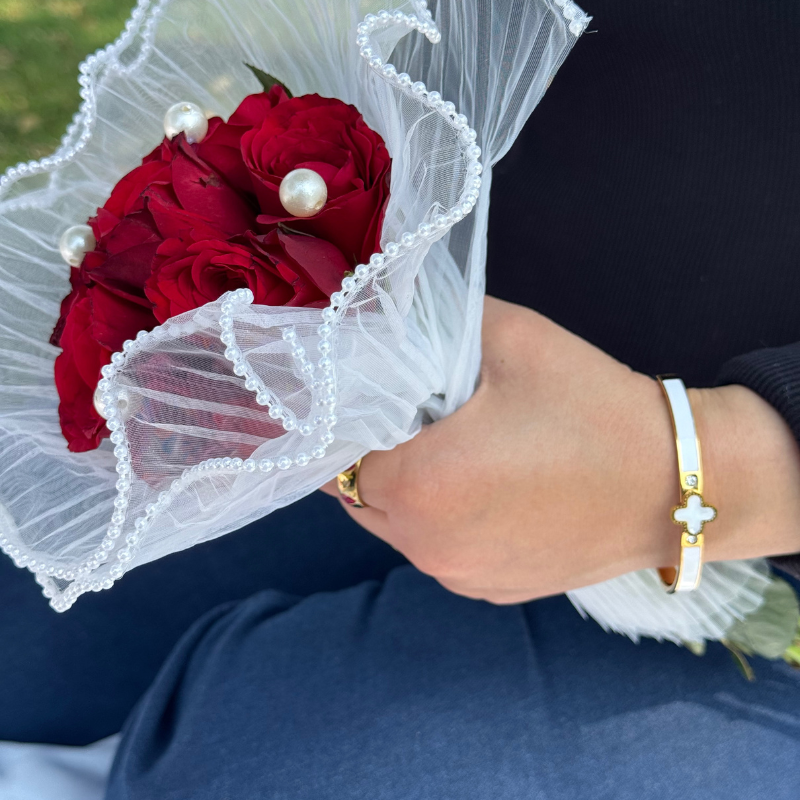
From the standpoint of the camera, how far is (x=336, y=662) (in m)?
0.79

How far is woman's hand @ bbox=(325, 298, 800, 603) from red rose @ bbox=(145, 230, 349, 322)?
0.72ft

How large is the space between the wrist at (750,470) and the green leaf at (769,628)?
0.14 meters

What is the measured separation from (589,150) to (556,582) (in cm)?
52

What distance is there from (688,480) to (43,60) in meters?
2.11

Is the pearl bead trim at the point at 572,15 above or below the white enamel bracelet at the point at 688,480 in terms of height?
above

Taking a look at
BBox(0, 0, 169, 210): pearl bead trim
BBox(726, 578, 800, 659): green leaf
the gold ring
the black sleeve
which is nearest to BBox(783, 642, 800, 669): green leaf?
BBox(726, 578, 800, 659): green leaf

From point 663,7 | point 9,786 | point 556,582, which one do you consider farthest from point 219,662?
point 663,7

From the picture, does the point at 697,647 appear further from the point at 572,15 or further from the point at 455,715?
the point at 572,15

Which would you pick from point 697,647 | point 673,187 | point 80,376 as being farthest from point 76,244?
point 697,647

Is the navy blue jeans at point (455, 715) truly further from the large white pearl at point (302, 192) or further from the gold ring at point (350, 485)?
the large white pearl at point (302, 192)

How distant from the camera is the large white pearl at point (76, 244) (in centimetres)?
58

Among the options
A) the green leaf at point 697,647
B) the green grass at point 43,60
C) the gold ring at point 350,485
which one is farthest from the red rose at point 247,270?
the green grass at point 43,60

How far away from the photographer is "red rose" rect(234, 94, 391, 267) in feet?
1.60

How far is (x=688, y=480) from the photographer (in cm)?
63
